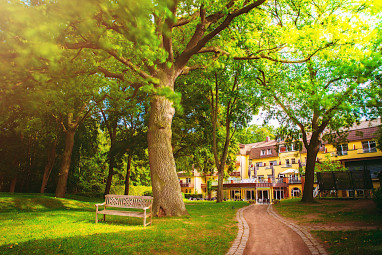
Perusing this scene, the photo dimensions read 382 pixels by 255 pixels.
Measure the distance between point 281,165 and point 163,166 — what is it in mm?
40420

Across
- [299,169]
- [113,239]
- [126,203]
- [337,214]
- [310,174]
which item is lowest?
[113,239]

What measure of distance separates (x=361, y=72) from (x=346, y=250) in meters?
6.87

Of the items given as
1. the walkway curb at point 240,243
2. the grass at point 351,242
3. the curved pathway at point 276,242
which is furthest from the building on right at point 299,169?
the walkway curb at point 240,243

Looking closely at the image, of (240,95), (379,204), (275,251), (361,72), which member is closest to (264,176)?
(240,95)

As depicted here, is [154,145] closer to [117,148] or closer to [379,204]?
[379,204]

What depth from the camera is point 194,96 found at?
2225 centimetres

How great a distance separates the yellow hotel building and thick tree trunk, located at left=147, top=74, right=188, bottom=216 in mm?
20556

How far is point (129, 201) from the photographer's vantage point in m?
9.47

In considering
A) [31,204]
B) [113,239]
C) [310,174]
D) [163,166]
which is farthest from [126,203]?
[310,174]

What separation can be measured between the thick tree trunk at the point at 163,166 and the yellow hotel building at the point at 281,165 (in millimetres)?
20556

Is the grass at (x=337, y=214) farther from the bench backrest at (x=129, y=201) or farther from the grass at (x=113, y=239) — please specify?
the bench backrest at (x=129, y=201)

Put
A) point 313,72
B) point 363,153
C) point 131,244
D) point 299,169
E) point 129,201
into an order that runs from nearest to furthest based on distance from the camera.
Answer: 1. point 131,244
2. point 129,201
3. point 313,72
4. point 299,169
5. point 363,153

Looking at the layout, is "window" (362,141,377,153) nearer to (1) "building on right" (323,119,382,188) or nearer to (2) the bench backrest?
(1) "building on right" (323,119,382,188)

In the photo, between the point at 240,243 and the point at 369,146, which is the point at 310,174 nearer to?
the point at 240,243
